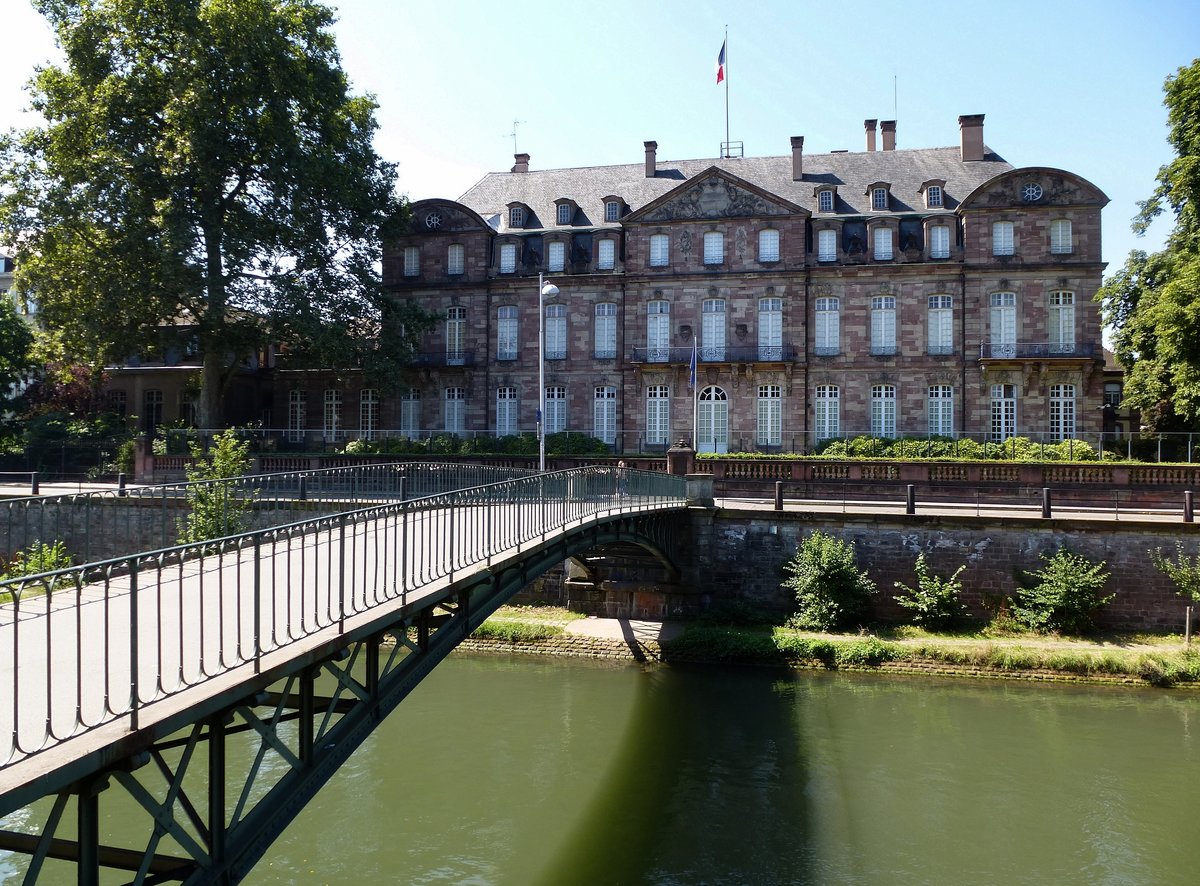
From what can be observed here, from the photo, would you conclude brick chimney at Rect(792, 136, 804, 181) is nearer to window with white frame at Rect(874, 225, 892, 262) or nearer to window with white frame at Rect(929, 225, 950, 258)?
window with white frame at Rect(874, 225, 892, 262)

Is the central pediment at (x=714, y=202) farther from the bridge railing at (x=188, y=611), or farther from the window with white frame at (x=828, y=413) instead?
the bridge railing at (x=188, y=611)

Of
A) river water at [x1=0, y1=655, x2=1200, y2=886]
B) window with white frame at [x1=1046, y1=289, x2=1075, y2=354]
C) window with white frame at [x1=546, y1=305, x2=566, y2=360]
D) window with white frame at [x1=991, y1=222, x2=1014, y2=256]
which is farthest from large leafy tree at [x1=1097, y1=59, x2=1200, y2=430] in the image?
window with white frame at [x1=546, y1=305, x2=566, y2=360]

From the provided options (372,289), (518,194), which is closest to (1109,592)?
(372,289)

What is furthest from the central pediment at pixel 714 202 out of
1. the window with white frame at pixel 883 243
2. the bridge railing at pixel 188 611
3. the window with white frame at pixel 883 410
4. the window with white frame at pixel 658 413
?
the bridge railing at pixel 188 611

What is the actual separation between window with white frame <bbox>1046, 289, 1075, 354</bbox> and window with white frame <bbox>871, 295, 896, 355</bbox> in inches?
220

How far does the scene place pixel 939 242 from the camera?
3378 cm

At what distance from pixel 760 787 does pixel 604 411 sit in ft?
80.7

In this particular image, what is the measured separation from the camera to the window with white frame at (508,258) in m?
37.1

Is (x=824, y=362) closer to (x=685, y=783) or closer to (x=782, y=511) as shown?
(x=782, y=511)

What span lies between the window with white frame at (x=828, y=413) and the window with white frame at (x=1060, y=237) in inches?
371

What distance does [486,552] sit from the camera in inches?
407

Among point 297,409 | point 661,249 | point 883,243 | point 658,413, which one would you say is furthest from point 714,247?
point 297,409

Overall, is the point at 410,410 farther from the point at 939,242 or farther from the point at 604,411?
the point at 939,242

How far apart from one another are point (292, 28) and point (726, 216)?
16881 millimetres
